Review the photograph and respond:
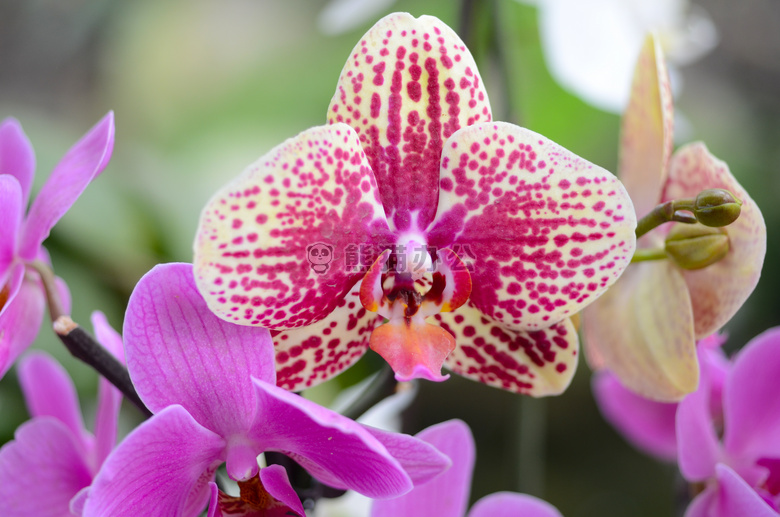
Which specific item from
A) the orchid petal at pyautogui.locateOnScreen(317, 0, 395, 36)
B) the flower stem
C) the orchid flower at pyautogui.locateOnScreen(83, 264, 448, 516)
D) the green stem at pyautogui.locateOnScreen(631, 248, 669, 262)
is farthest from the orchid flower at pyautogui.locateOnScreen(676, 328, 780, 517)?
the orchid petal at pyautogui.locateOnScreen(317, 0, 395, 36)

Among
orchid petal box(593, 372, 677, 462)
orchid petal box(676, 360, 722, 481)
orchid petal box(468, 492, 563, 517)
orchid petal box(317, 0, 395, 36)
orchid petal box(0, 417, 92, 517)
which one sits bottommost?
orchid petal box(593, 372, 677, 462)

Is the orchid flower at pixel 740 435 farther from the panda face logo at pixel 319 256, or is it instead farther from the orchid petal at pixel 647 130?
the panda face logo at pixel 319 256

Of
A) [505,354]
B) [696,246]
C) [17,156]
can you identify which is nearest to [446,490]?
[505,354]

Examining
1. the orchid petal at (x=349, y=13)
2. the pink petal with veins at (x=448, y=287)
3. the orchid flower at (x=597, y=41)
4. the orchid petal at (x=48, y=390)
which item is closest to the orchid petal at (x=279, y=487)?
the pink petal with veins at (x=448, y=287)

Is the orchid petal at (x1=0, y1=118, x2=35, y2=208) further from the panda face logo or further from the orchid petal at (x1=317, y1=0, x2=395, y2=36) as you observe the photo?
the orchid petal at (x1=317, y1=0, x2=395, y2=36)

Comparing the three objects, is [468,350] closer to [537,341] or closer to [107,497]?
[537,341]

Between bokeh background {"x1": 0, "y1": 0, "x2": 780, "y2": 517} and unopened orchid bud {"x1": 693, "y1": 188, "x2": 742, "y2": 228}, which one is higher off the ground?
unopened orchid bud {"x1": 693, "y1": 188, "x2": 742, "y2": 228}

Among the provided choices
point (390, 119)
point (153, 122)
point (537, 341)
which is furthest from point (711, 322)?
point (153, 122)
